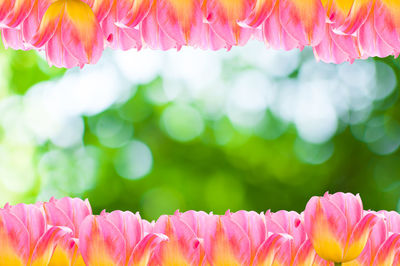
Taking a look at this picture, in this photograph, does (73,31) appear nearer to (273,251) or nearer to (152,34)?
(152,34)

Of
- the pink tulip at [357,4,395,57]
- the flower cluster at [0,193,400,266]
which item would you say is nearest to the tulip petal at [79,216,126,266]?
the flower cluster at [0,193,400,266]

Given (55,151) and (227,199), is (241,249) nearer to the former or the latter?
(227,199)

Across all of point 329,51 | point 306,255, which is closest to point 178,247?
point 306,255

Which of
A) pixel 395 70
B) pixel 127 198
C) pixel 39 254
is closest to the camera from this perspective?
pixel 39 254

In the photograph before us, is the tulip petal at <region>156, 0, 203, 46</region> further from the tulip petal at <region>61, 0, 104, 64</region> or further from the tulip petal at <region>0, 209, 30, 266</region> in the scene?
the tulip petal at <region>0, 209, 30, 266</region>

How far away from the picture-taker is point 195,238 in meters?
A: 0.54

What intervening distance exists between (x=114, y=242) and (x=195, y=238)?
0.07 metres

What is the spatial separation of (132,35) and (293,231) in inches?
12.0

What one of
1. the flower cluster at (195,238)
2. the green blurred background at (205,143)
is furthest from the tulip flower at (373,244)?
the green blurred background at (205,143)

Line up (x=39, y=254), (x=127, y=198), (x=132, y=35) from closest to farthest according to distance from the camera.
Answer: (x=39, y=254)
(x=132, y=35)
(x=127, y=198)

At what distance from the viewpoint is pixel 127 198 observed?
6227mm

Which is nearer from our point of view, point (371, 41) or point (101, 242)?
point (101, 242)

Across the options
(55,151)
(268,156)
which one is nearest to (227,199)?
(268,156)

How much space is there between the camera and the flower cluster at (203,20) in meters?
0.56
